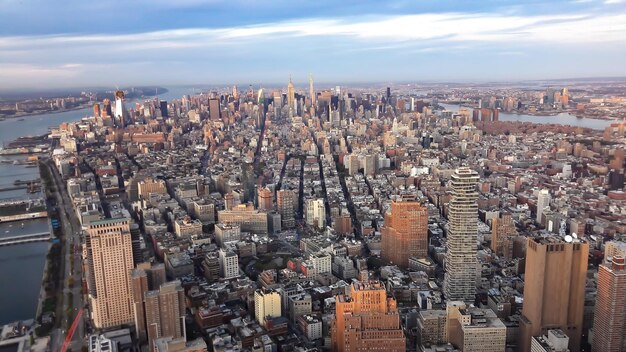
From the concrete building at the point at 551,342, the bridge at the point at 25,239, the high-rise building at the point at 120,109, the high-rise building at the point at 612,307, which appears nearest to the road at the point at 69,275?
the bridge at the point at 25,239

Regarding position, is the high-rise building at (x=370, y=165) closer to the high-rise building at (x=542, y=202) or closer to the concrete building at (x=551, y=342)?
the high-rise building at (x=542, y=202)

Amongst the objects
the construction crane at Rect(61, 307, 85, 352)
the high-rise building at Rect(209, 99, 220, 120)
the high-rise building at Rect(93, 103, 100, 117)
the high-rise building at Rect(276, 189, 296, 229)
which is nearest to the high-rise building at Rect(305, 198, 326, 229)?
the high-rise building at Rect(276, 189, 296, 229)

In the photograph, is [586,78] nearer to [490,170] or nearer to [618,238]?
[618,238]

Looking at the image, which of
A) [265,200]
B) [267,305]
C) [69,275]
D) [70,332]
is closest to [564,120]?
[265,200]

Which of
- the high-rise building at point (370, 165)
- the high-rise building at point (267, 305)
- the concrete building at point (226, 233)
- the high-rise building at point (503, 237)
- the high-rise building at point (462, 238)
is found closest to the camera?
the high-rise building at point (267, 305)

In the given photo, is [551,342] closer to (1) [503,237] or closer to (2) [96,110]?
(1) [503,237]
